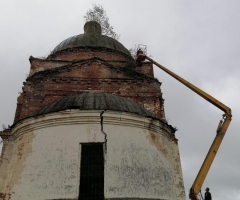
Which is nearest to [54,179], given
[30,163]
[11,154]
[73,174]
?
[73,174]

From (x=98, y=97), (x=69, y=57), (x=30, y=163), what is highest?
(x=69, y=57)

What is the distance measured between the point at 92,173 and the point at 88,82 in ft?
18.9

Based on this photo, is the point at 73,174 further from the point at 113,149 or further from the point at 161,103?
the point at 161,103

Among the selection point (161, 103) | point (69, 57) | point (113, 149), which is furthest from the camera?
point (69, 57)

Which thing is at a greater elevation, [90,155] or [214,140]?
[214,140]

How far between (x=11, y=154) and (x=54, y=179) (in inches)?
112

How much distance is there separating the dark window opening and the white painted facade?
149mm

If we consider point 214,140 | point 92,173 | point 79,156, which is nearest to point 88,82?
point 79,156

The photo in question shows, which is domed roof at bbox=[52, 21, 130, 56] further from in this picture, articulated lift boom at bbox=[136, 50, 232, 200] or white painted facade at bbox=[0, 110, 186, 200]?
white painted facade at bbox=[0, 110, 186, 200]

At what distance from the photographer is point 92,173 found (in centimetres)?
795

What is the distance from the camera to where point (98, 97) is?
9.66 m

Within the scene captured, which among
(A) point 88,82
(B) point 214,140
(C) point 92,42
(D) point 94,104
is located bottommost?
(B) point 214,140

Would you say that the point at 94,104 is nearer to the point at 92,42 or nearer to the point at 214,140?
the point at 214,140

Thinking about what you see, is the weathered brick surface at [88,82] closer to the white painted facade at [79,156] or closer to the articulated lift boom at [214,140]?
the articulated lift boom at [214,140]
